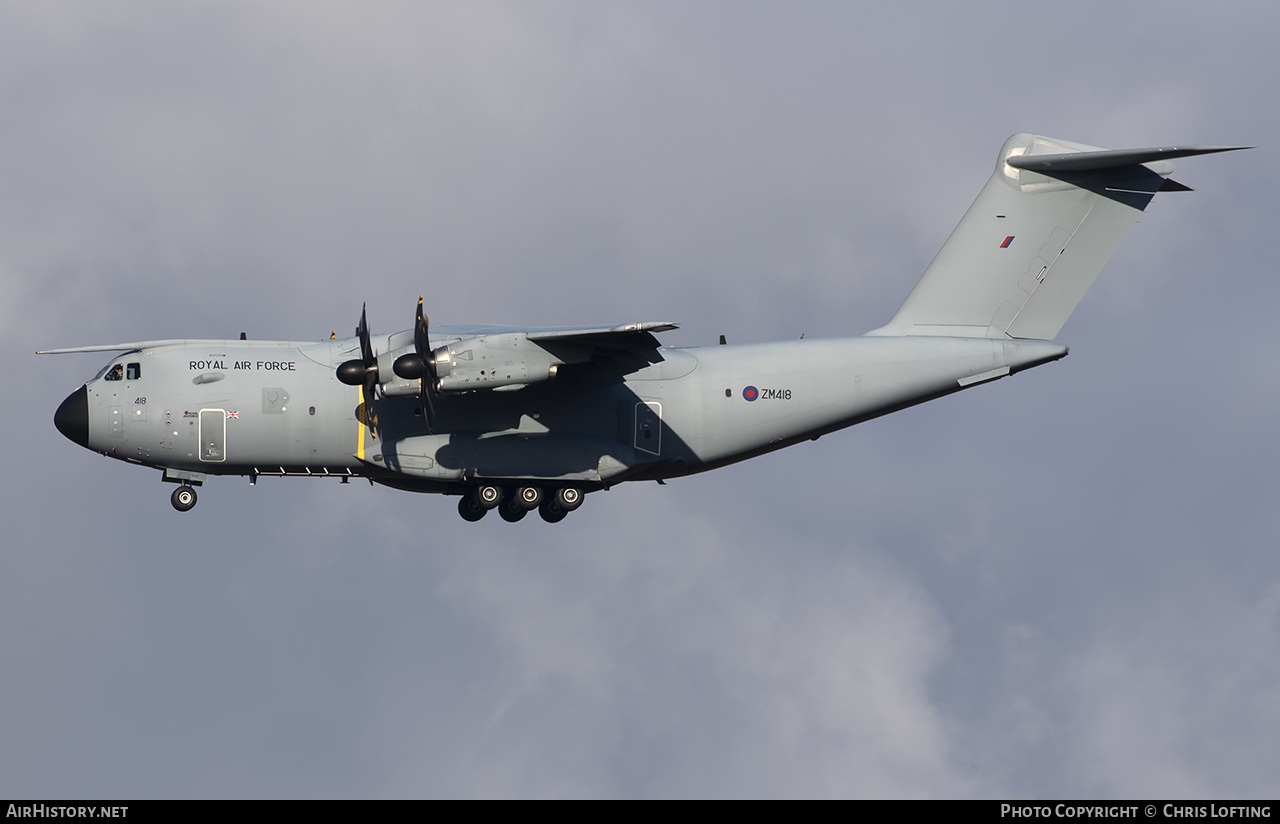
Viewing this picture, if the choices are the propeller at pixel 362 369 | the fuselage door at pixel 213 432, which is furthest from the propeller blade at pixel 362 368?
the fuselage door at pixel 213 432

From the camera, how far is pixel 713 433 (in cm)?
3134

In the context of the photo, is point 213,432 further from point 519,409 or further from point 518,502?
point 518,502

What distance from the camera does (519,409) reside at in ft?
101

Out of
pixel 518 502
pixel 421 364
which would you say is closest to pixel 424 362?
pixel 421 364

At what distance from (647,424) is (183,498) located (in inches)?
343

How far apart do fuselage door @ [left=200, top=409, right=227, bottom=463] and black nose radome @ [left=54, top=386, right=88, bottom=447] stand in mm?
2192

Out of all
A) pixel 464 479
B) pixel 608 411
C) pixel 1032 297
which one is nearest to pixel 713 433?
pixel 608 411

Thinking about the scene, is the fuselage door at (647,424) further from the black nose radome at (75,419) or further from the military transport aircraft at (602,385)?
the black nose radome at (75,419)

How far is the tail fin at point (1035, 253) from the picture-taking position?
3219 centimetres

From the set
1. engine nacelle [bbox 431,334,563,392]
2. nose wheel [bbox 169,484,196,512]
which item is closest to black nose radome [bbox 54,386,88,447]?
nose wheel [bbox 169,484,196,512]

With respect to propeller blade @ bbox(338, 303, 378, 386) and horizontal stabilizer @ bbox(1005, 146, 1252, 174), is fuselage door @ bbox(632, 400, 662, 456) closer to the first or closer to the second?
propeller blade @ bbox(338, 303, 378, 386)

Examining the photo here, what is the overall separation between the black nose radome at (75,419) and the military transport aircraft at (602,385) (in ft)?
0.15

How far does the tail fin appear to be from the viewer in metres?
32.2
